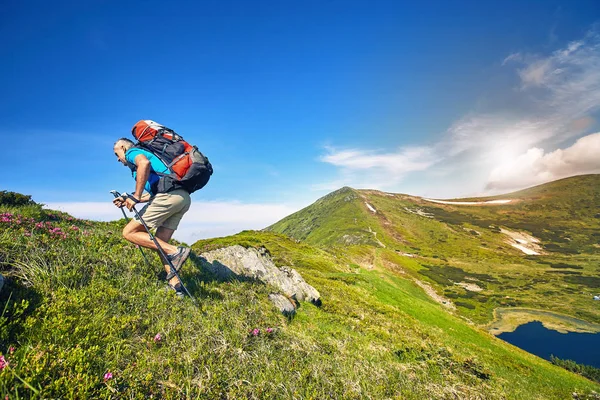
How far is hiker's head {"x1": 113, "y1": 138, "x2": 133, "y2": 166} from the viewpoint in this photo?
670 cm

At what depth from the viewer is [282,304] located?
9352 millimetres

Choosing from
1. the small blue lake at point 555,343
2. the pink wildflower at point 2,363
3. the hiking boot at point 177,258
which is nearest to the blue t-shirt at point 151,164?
the hiking boot at point 177,258

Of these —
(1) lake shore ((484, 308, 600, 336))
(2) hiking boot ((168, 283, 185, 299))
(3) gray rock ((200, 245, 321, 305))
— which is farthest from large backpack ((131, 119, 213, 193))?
(1) lake shore ((484, 308, 600, 336))

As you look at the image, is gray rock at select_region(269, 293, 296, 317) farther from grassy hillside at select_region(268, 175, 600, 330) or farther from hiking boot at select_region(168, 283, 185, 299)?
grassy hillside at select_region(268, 175, 600, 330)

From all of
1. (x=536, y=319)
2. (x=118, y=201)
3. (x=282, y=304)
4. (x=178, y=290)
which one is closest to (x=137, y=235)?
(x=118, y=201)

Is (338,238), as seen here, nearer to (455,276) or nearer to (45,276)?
(455,276)

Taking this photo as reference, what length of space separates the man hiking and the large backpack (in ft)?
0.40

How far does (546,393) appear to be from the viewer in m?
17.6

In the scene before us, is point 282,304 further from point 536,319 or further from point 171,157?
point 536,319

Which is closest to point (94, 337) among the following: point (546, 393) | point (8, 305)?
point (8, 305)

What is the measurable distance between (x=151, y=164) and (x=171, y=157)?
19.2 inches

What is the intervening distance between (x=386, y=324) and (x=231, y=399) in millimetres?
13002

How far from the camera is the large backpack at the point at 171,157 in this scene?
6562 millimetres

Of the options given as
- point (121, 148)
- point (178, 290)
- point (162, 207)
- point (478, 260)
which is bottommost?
Answer: point (478, 260)
